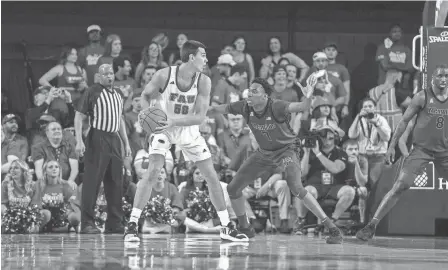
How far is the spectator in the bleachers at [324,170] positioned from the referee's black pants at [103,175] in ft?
8.53

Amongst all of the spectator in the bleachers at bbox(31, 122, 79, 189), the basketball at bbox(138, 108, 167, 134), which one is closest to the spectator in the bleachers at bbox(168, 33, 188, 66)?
the spectator in the bleachers at bbox(31, 122, 79, 189)

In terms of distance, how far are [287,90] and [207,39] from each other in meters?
3.17

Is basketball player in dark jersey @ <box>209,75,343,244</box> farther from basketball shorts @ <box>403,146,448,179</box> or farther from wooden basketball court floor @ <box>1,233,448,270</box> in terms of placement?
basketball shorts @ <box>403,146,448,179</box>

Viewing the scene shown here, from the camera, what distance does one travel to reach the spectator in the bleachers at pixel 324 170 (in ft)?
45.1

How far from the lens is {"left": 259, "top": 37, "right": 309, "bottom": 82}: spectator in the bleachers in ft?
53.9

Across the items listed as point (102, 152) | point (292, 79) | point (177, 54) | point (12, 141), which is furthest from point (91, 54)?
point (102, 152)

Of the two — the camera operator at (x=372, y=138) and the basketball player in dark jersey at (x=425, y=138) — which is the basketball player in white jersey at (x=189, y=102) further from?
the camera operator at (x=372, y=138)

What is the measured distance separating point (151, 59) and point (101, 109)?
3434 mm

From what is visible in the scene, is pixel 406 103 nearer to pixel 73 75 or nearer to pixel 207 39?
pixel 207 39

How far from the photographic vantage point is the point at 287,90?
15.7 meters

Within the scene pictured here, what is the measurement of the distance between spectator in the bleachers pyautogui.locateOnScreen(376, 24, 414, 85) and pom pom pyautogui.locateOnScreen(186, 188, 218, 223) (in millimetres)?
4476

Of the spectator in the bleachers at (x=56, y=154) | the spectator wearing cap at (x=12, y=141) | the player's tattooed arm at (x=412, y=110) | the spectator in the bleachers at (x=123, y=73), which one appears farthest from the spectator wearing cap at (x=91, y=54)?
the player's tattooed arm at (x=412, y=110)

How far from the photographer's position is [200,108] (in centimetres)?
1023

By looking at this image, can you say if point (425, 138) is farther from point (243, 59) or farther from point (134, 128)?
point (243, 59)
